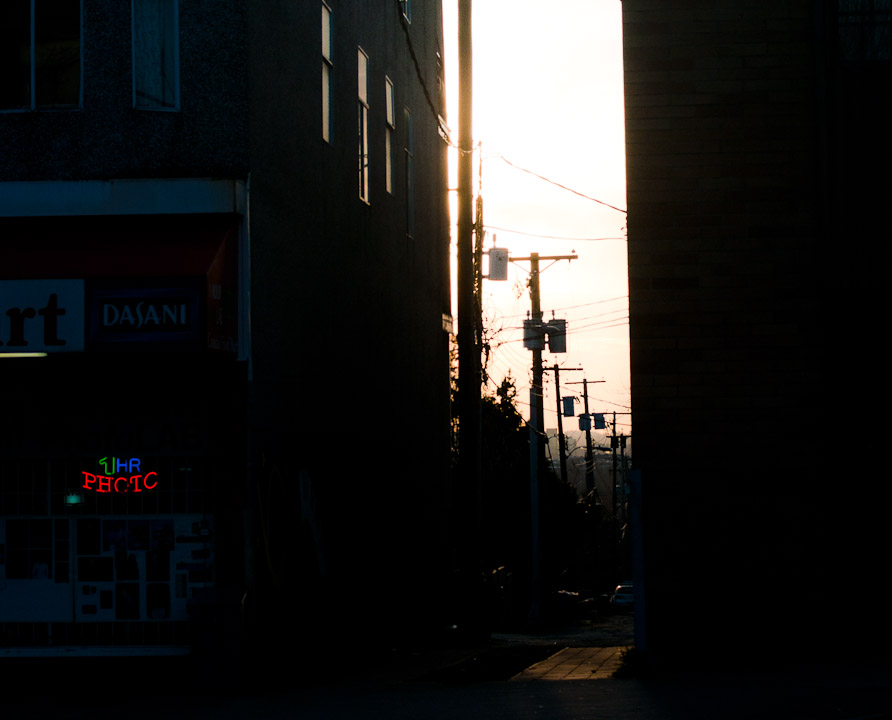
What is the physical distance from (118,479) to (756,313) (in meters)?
Answer: 6.41

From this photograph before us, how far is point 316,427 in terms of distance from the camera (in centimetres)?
1462

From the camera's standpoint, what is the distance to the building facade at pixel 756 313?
1098 centimetres

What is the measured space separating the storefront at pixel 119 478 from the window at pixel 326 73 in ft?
12.4

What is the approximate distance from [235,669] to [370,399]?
6.91 metres

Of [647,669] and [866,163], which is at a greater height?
[866,163]

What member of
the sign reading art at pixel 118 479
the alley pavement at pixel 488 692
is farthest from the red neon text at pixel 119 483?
the alley pavement at pixel 488 692

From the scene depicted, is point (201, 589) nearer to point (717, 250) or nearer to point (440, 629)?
point (717, 250)

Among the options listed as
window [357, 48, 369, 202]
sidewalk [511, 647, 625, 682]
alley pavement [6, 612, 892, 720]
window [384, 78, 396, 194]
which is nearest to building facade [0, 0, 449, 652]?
alley pavement [6, 612, 892, 720]

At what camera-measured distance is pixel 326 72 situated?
15.2m

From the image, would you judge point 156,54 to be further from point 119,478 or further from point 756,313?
point 756,313

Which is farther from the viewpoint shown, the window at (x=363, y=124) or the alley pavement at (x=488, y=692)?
the window at (x=363, y=124)

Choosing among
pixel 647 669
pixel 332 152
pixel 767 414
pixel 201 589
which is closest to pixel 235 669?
pixel 201 589

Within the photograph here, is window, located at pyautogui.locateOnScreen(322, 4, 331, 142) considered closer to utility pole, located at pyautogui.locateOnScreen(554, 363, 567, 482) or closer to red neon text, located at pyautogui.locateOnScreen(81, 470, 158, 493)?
red neon text, located at pyautogui.locateOnScreen(81, 470, 158, 493)

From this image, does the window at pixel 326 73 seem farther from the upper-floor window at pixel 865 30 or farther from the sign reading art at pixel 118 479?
the upper-floor window at pixel 865 30
